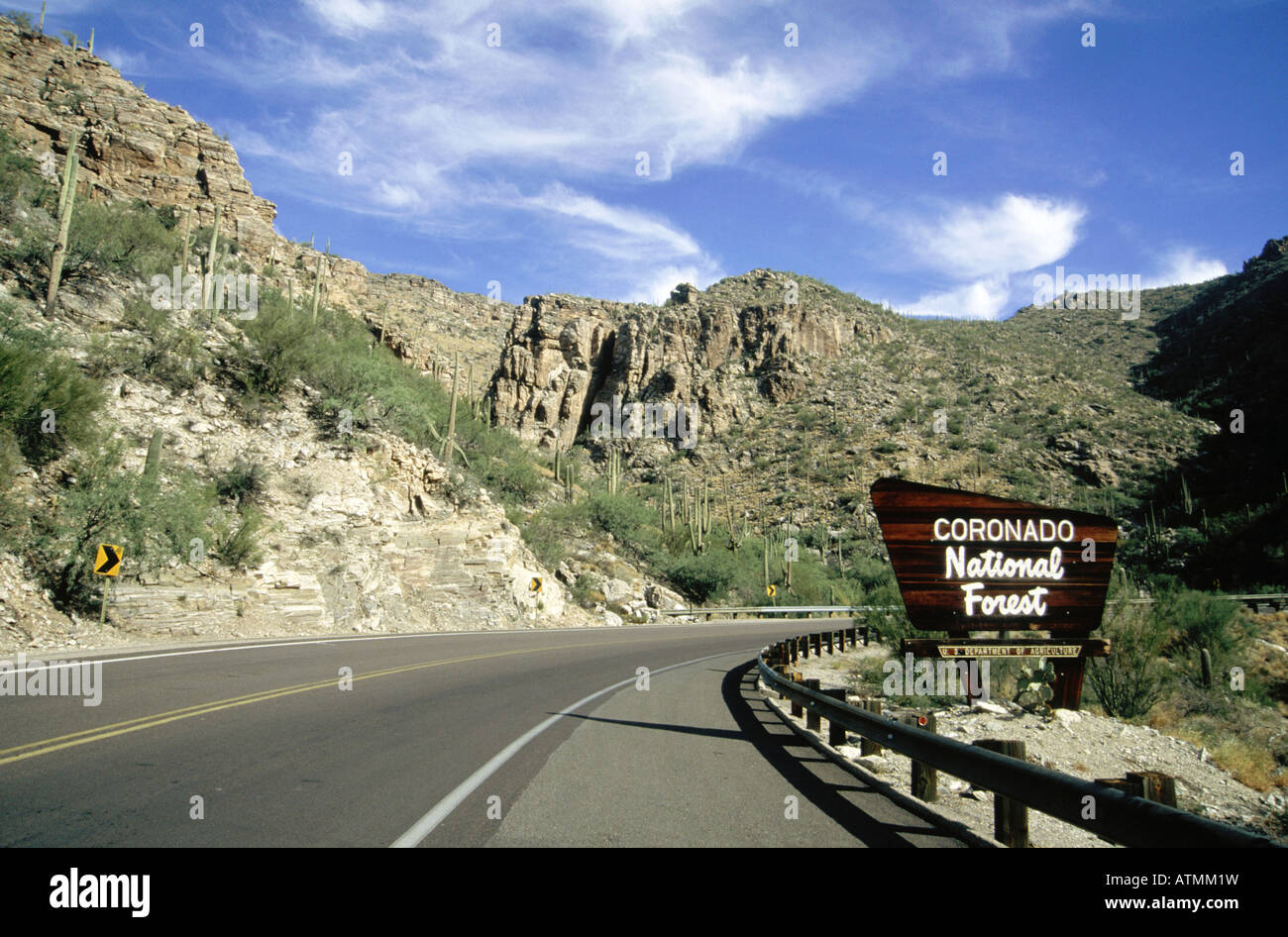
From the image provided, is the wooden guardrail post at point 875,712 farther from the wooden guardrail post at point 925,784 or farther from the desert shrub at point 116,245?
the desert shrub at point 116,245

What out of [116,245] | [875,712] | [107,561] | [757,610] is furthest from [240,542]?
[757,610]

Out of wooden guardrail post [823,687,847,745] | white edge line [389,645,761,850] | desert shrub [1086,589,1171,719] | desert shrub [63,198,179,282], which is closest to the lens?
white edge line [389,645,761,850]

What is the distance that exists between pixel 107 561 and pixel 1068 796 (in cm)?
1671

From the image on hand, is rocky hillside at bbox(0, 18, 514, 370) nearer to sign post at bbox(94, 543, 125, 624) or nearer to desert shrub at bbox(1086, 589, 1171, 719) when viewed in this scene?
sign post at bbox(94, 543, 125, 624)

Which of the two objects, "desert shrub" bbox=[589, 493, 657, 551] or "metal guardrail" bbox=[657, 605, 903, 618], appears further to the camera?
"desert shrub" bbox=[589, 493, 657, 551]

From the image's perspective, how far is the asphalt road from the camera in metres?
4.50

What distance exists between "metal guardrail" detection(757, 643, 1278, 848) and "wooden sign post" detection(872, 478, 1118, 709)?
9.63 feet

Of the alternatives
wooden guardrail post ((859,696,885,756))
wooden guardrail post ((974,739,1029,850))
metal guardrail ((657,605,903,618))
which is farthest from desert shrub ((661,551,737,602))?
wooden guardrail post ((974,739,1029,850))

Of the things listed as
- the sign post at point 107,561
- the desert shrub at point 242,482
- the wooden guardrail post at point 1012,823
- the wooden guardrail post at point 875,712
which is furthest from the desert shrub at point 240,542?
the wooden guardrail post at point 1012,823

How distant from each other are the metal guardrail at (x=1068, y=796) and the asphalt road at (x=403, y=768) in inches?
19.4

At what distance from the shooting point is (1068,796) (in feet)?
12.5
